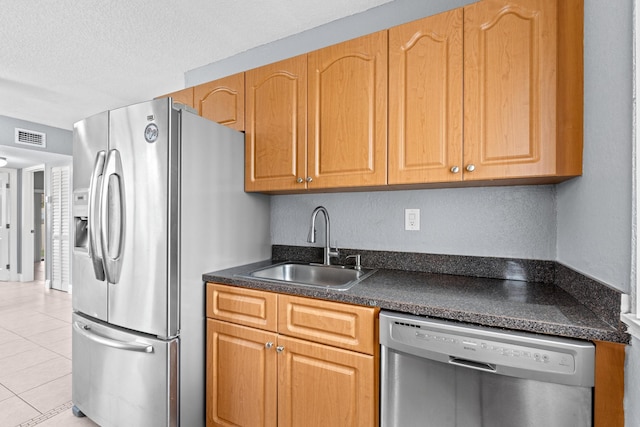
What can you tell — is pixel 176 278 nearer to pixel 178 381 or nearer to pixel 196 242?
pixel 196 242

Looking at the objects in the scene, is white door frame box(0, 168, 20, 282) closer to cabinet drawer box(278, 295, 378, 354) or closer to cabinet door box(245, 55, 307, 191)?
cabinet door box(245, 55, 307, 191)

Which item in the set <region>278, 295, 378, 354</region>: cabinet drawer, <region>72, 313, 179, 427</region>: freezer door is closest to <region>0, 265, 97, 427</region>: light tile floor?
<region>72, 313, 179, 427</region>: freezer door

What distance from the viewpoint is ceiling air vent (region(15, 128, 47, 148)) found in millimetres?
4203

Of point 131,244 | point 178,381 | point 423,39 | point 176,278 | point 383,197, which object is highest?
point 423,39

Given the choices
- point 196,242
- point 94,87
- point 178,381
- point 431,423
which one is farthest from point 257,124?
point 94,87

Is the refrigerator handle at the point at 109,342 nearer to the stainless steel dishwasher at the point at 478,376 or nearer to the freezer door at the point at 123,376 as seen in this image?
the freezer door at the point at 123,376

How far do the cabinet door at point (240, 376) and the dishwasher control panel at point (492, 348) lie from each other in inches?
24.9

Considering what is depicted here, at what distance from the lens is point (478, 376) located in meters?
1.10

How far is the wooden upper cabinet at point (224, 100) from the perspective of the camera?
2.02 m

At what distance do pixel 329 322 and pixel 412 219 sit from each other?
84cm

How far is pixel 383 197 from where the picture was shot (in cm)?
195

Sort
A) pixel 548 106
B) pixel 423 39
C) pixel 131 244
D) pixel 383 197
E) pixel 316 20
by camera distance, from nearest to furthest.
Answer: pixel 548 106, pixel 423 39, pixel 131 244, pixel 383 197, pixel 316 20

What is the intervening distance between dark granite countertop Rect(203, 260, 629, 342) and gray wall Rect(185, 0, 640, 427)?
0.13 m

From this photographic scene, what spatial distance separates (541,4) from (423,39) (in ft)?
1.50
